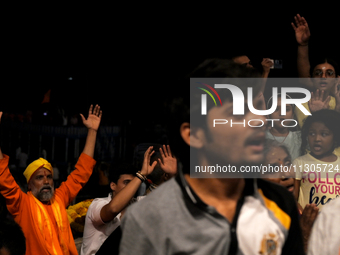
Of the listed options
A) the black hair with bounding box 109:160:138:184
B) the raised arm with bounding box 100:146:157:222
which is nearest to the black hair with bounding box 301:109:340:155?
the raised arm with bounding box 100:146:157:222

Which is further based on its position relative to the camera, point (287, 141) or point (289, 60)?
point (289, 60)

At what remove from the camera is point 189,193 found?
1298 millimetres

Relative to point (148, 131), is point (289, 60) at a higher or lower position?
higher

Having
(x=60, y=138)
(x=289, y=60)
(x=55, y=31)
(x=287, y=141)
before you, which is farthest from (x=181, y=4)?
(x=60, y=138)

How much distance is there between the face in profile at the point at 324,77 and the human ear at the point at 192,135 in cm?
259

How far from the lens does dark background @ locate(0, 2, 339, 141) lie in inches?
219

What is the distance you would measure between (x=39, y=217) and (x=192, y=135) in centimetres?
264

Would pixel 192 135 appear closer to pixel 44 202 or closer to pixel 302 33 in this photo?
pixel 302 33

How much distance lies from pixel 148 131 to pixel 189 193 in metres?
11.1

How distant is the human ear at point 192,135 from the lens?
1.37 metres

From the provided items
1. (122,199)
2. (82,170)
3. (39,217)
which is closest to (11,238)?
(122,199)

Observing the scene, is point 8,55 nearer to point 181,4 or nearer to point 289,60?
point 181,4

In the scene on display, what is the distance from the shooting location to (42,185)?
3.82 m

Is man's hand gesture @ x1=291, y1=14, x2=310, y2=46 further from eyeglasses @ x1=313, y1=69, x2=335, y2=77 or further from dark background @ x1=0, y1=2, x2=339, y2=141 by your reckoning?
dark background @ x1=0, y1=2, x2=339, y2=141
